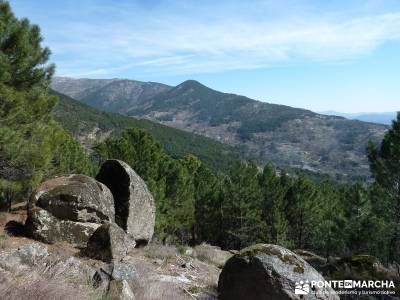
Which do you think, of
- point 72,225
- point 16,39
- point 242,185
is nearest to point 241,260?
point 72,225

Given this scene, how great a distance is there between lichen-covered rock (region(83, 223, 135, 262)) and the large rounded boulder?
60.8 inches

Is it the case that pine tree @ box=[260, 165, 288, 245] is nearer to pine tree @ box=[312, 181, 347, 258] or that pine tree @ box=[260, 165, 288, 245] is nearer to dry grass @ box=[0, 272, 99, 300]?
pine tree @ box=[312, 181, 347, 258]

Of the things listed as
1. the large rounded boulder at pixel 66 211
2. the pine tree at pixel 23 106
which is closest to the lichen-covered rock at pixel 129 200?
the large rounded boulder at pixel 66 211

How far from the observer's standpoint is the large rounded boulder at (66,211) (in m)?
12.7

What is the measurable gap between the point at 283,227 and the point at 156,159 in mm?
16921

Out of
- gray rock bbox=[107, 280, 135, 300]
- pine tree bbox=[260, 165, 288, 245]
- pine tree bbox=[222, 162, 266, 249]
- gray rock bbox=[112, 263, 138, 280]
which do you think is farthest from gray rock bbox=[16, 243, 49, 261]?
pine tree bbox=[260, 165, 288, 245]

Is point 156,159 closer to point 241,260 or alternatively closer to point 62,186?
point 62,186

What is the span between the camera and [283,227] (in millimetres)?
38281

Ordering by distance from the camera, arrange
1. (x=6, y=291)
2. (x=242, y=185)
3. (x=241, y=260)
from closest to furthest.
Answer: (x=6, y=291) < (x=241, y=260) < (x=242, y=185)

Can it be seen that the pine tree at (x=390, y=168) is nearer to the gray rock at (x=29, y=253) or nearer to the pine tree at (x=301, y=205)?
the pine tree at (x=301, y=205)

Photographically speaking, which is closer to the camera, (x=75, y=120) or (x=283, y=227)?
(x=283, y=227)

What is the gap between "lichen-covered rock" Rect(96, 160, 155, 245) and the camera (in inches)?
604

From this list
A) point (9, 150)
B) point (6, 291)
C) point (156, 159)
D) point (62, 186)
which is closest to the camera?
point (6, 291)

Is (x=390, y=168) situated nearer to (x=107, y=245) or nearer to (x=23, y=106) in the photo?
(x=107, y=245)
